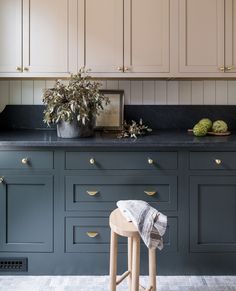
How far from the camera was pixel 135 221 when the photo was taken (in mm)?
1799

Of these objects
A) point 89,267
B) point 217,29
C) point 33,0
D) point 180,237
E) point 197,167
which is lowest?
point 89,267

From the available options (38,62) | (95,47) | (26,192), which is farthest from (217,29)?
(26,192)

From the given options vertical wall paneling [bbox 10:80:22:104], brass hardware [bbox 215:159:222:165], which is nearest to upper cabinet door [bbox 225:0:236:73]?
brass hardware [bbox 215:159:222:165]

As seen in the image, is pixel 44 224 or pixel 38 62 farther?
pixel 38 62

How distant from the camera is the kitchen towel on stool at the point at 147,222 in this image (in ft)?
5.89

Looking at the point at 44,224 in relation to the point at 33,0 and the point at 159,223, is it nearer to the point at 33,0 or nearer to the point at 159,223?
the point at 159,223

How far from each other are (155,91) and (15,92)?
3.75ft

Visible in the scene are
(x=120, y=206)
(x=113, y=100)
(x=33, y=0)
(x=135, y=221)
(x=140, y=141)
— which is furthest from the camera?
(x=113, y=100)

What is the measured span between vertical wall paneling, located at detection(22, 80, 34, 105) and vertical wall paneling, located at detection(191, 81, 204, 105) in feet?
4.31

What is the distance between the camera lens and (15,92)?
9.74ft

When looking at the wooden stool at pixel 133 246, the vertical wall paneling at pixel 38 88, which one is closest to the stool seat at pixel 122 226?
the wooden stool at pixel 133 246

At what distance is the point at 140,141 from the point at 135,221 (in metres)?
0.63

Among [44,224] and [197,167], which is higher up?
[197,167]

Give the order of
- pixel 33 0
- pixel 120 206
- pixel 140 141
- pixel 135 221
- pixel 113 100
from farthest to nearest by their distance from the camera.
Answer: pixel 113 100
pixel 33 0
pixel 140 141
pixel 120 206
pixel 135 221
